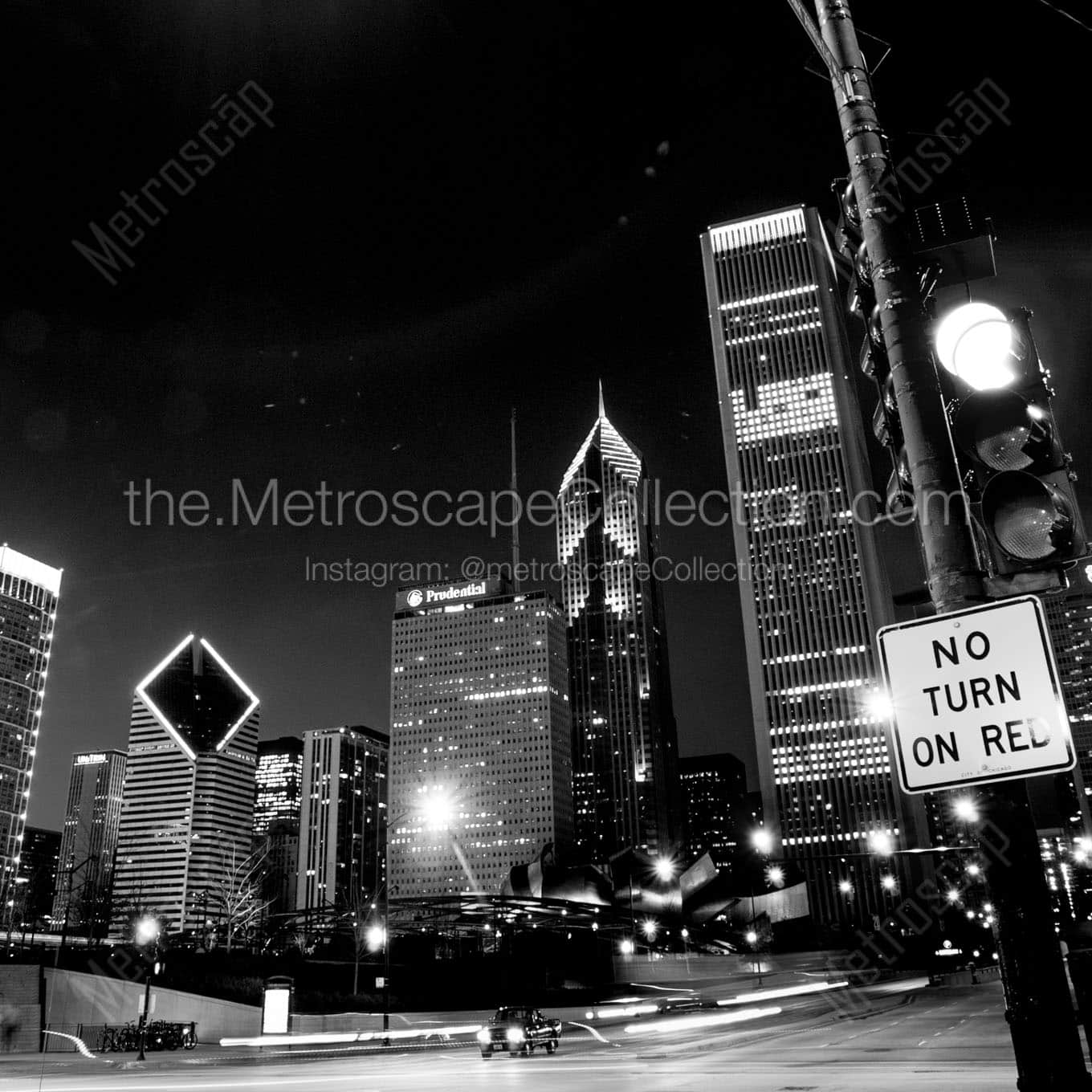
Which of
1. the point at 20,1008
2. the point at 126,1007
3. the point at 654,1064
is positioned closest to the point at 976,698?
the point at 654,1064

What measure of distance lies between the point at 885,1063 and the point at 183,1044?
33284 millimetres

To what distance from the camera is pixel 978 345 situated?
5.21 m

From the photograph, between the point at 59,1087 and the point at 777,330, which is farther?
the point at 777,330

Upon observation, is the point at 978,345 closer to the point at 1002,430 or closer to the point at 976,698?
the point at 1002,430

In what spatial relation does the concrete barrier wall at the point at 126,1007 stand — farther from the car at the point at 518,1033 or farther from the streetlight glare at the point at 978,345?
the streetlight glare at the point at 978,345

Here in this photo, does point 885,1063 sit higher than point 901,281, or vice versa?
point 901,281

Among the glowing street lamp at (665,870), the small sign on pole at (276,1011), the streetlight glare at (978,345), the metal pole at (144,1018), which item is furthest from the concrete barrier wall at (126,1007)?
the glowing street lamp at (665,870)

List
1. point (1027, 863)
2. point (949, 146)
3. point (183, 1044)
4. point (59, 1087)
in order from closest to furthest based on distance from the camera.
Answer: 1. point (1027, 863)
2. point (949, 146)
3. point (59, 1087)
4. point (183, 1044)

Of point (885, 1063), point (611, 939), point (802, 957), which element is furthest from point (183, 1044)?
point (802, 957)

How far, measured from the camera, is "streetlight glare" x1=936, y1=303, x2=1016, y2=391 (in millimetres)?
5113

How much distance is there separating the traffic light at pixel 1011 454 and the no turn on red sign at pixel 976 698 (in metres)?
0.35

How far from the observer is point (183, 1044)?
4300 cm

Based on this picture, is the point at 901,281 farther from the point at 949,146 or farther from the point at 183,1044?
the point at 183,1044

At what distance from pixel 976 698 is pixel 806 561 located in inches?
7303
